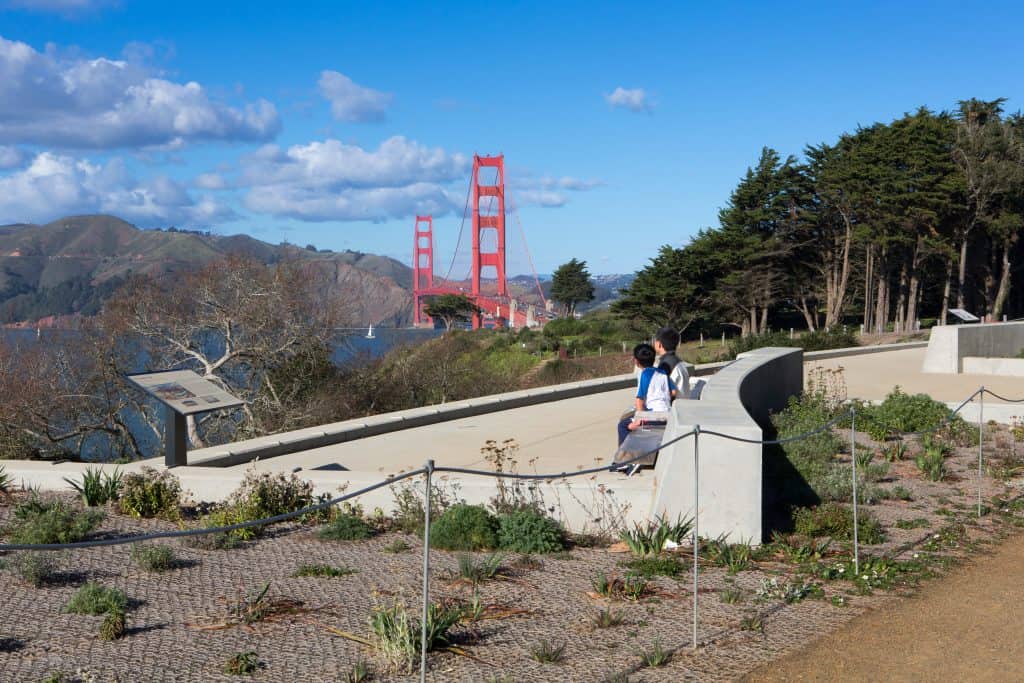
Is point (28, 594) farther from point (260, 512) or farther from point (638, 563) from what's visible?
point (638, 563)

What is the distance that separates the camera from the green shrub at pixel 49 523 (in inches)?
248

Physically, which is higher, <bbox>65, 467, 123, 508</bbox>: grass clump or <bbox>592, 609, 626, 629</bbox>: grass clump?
<bbox>65, 467, 123, 508</bbox>: grass clump

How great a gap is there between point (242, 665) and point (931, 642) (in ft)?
10.6

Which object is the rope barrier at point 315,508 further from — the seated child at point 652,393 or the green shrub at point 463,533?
the seated child at point 652,393

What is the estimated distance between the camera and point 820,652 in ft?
15.3

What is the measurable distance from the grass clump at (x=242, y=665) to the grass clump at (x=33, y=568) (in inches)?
74.7

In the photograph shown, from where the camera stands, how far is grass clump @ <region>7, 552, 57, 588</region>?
5.56 metres

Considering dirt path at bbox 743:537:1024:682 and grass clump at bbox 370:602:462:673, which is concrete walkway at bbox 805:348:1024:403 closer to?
dirt path at bbox 743:537:1024:682

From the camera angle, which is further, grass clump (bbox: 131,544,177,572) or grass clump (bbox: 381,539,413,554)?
grass clump (bbox: 381,539,413,554)

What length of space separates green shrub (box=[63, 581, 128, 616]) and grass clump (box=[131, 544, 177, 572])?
699mm

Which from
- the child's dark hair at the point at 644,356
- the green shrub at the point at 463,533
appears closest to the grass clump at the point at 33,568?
the green shrub at the point at 463,533

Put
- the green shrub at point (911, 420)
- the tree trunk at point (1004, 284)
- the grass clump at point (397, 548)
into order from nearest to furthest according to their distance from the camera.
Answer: the grass clump at point (397, 548) < the green shrub at point (911, 420) < the tree trunk at point (1004, 284)

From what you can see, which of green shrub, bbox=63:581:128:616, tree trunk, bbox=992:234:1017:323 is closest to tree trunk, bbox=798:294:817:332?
tree trunk, bbox=992:234:1017:323

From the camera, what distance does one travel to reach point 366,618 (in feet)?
16.2
